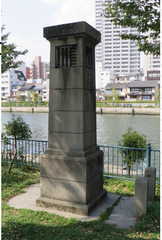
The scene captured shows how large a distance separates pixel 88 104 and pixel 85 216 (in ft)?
7.99

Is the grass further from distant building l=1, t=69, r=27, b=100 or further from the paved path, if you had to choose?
distant building l=1, t=69, r=27, b=100

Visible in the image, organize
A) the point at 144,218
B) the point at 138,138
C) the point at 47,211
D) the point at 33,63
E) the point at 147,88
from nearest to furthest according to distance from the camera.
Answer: the point at 144,218
the point at 47,211
the point at 138,138
the point at 147,88
the point at 33,63

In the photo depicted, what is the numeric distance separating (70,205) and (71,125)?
1.76 metres

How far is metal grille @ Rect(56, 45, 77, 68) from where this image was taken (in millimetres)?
5098

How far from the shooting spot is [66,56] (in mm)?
5188

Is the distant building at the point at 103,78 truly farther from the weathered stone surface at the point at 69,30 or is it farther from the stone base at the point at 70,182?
the stone base at the point at 70,182

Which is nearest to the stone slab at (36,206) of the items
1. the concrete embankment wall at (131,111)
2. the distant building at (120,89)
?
the concrete embankment wall at (131,111)

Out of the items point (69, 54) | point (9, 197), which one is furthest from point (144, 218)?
point (69, 54)

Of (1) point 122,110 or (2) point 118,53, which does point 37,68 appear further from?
(1) point 122,110

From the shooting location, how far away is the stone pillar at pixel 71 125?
16.3 feet

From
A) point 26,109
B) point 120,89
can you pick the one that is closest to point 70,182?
point 26,109

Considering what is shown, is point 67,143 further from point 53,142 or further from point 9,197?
point 9,197

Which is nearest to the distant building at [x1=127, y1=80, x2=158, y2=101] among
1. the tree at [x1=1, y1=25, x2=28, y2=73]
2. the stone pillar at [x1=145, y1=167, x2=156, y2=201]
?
the tree at [x1=1, y1=25, x2=28, y2=73]

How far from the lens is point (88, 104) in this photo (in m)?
5.25
